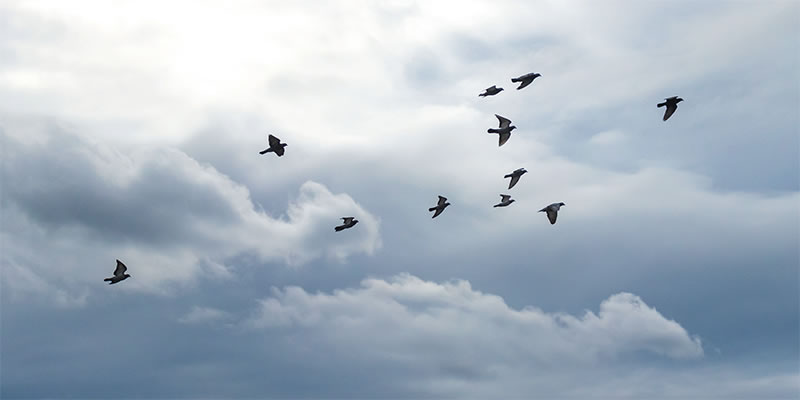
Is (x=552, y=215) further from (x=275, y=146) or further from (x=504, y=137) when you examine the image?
(x=275, y=146)

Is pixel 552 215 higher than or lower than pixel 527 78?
lower

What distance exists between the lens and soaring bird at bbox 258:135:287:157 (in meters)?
141

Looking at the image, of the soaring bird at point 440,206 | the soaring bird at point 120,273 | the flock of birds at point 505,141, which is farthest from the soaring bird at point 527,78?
the soaring bird at point 120,273

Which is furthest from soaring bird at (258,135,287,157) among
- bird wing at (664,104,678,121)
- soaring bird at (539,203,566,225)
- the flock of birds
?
bird wing at (664,104,678,121)

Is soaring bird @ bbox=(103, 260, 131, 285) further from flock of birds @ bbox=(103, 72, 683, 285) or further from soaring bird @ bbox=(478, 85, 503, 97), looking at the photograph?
soaring bird @ bbox=(478, 85, 503, 97)

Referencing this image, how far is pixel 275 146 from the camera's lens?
141 metres

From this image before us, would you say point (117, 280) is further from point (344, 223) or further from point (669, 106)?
point (669, 106)

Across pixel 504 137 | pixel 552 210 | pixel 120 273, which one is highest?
pixel 504 137

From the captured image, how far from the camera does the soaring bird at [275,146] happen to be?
14075 cm

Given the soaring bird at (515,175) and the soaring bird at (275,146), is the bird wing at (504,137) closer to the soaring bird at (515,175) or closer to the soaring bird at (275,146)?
the soaring bird at (515,175)

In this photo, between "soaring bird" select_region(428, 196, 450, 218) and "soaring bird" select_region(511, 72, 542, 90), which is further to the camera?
"soaring bird" select_region(428, 196, 450, 218)

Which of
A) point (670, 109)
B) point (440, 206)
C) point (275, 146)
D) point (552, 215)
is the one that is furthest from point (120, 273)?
point (670, 109)

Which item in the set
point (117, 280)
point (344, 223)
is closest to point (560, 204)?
point (344, 223)

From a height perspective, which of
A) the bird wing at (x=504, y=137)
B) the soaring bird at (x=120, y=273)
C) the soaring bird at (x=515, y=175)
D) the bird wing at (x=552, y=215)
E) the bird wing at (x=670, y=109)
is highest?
the bird wing at (x=670, y=109)
